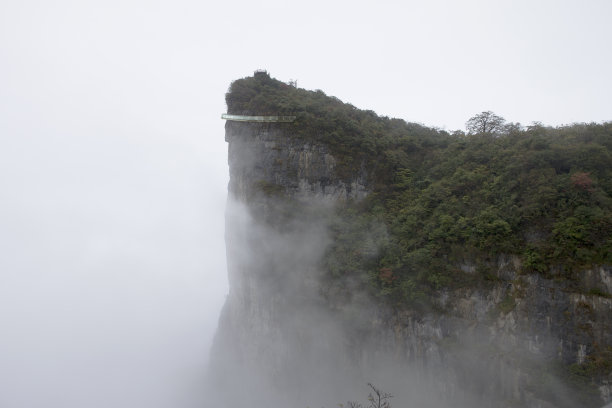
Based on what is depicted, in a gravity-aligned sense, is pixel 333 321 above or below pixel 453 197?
below

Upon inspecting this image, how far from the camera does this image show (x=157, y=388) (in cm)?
4116

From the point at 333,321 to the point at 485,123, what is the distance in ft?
64.2

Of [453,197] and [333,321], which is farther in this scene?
[333,321]

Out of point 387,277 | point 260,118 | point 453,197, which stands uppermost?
point 260,118

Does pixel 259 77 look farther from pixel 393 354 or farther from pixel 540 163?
pixel 393 354

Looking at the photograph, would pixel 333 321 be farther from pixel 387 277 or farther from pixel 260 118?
pixel 260 118

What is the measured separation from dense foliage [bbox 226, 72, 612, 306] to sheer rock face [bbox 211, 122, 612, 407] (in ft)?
3.15

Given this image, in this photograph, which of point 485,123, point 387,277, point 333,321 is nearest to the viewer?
point 387,277

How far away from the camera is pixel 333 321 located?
2178cm

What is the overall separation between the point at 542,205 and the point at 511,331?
6.23 m

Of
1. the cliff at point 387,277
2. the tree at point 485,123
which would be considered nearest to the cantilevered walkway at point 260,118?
the cliff at point 387,277

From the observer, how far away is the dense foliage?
15.0 m

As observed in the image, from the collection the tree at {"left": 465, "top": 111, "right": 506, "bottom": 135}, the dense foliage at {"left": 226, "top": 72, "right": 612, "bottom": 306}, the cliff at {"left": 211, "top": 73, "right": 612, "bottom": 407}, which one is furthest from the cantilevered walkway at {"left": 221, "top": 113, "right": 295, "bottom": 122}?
the tree at {"left": 465, "top": 111, "right": 506, "bottom": 135}

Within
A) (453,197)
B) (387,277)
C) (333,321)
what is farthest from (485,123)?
(333,321)
